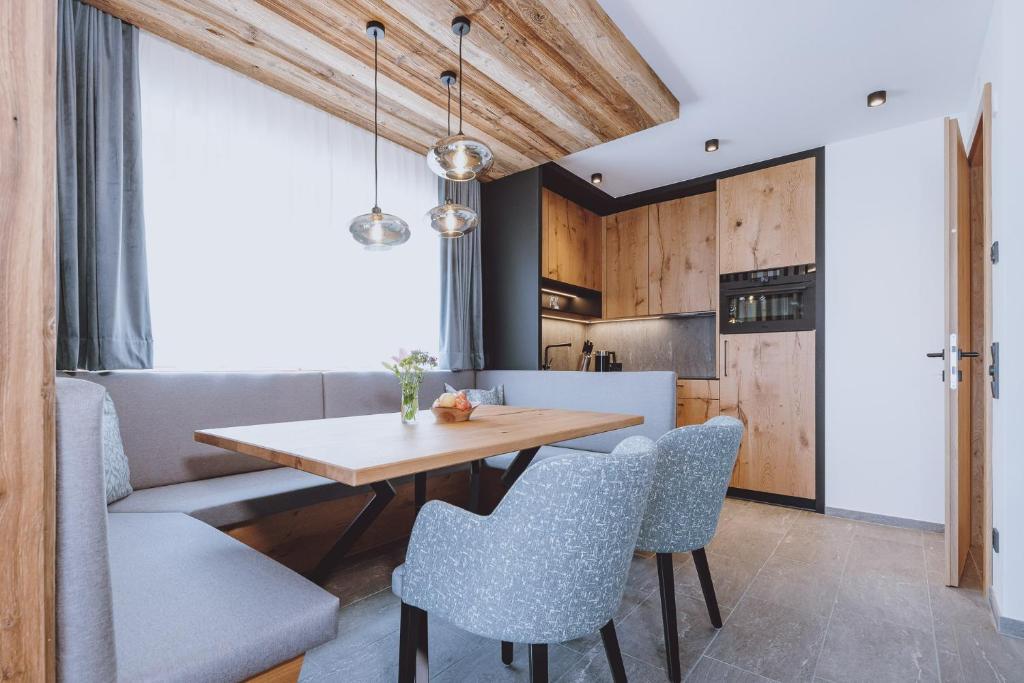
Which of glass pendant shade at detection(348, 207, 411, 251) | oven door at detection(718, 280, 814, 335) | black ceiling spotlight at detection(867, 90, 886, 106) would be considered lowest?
oven door at detection(718, 280, 814, 335)

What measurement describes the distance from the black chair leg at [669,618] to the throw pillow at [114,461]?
1992 mm

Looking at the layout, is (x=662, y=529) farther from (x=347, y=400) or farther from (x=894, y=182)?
(x=894, y=182)

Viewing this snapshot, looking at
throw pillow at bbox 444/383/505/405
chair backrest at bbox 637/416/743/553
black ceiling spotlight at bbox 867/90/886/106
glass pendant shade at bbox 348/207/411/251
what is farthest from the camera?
throw pillow at bbox 444/383/505/405

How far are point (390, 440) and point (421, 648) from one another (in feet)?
1.86

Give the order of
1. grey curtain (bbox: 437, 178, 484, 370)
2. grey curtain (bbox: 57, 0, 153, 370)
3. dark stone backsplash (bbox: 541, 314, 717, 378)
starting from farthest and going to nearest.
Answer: dark stone backsplash (bbox: 541, 314, 717, 378), grey curtain (bbox: 437, 178, 484, 370), grey curtain (bbox: 57, 0, 153, 370)

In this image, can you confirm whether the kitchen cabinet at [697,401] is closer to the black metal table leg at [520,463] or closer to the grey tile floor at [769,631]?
the grey tile floor at [769,631]

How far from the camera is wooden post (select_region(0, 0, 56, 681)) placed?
1.89ft

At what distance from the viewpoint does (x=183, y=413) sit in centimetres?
212

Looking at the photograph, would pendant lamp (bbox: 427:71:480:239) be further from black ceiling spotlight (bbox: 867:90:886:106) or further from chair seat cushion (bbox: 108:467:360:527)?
black ceiling spotlight (bbox: 867:90:886:106)

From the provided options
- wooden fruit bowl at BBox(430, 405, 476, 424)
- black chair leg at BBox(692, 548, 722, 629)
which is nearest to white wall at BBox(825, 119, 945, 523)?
black chair leg at BBox(692, 548, 722, 629)

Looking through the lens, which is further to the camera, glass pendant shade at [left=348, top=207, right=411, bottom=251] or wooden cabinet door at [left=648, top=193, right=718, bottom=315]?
wooden cabinet door at [left=648, top=193, right=718, bottom=315]

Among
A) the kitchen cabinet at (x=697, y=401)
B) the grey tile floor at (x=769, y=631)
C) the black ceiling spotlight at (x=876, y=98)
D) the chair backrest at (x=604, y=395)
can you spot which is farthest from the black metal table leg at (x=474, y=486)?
the black ceiling spotlight at (x=876, y=98)

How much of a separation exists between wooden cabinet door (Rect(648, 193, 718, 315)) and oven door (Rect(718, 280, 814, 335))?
8.5 inches

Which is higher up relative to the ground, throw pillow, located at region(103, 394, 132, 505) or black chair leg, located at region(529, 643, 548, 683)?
throw pillow, located at region(103, 394, 132, 505)
